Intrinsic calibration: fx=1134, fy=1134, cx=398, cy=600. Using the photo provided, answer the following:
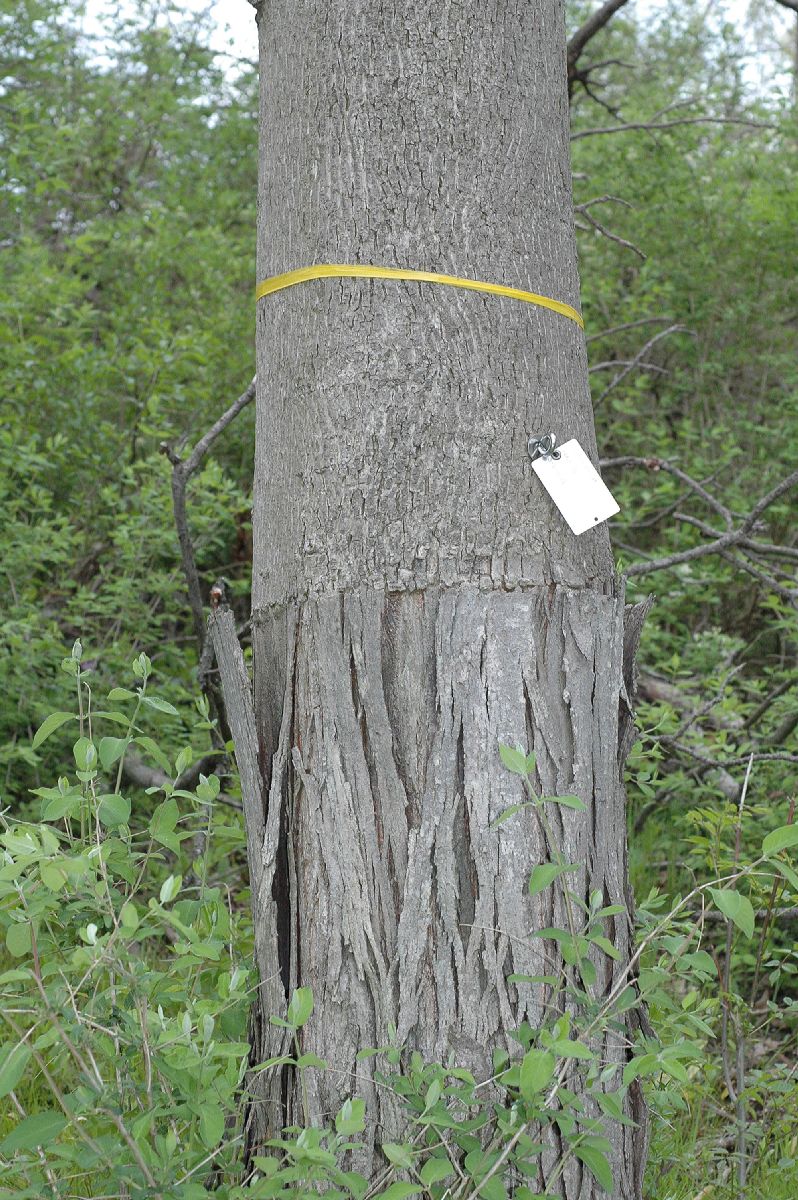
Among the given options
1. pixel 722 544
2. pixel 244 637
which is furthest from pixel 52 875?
pixel 244 637

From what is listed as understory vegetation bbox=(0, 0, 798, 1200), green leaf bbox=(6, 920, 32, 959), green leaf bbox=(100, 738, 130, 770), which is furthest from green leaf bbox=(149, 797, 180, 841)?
green leaf bbox=(6, 920, 32, 959)

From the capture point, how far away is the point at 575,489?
1.75m

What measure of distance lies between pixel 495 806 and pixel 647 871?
2244 mm

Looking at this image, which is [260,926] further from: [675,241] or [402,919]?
[675,241]

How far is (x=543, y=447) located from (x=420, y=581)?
0.95ft

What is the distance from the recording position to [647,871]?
3.71m

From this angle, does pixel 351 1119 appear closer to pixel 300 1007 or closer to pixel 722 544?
pixel 300 1007

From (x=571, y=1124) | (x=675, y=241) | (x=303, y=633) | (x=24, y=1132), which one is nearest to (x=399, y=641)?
(x=303, y=633)

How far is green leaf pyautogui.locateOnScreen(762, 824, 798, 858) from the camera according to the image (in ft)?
4.76

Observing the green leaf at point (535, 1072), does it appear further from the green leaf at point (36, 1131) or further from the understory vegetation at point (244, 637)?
the green leaf at point (36, 1131)

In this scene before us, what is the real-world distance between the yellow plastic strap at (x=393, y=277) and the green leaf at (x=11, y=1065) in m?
1.18

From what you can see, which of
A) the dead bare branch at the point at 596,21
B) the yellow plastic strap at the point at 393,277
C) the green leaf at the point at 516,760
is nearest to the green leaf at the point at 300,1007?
the green leaf at the point at 516,760

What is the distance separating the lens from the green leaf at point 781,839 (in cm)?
145

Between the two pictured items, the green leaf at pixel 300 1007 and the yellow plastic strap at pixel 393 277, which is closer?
the green leaf at pixel 300 1007
